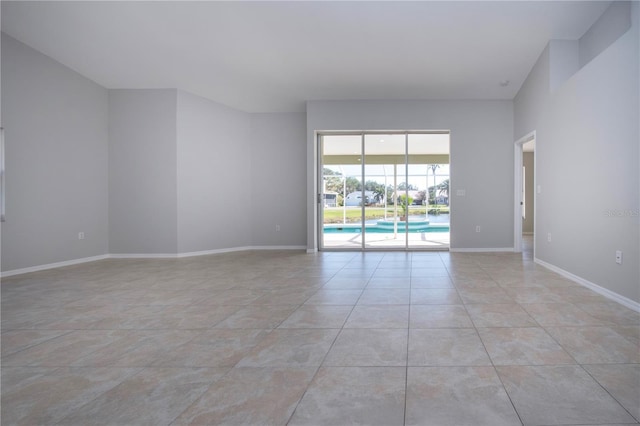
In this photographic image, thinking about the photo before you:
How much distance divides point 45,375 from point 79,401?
1.63ft

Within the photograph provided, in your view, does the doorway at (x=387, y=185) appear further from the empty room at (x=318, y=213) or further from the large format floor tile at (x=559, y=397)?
the large format floor tile at (x=559, y=397)

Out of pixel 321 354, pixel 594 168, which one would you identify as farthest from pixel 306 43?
pixel 321 354

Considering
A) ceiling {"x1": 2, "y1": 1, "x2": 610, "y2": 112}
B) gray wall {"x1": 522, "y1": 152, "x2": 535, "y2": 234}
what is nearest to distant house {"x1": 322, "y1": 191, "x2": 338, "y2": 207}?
ceiling {"x1": 2, "y1": 1, "x2": 610, "y2": 112}

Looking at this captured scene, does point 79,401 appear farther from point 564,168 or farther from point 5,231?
point 564,168

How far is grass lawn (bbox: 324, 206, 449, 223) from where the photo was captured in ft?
25.3

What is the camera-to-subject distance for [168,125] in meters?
6.89

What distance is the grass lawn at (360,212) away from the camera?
7699 mm

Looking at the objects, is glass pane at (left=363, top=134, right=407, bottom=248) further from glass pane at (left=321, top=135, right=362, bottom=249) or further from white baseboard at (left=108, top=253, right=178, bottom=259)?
white baseboard at (left=108, top=253, right=178, bottom=259)

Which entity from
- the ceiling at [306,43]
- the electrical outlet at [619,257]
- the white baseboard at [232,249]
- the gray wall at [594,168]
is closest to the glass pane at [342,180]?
the white baseboard at [232,249]

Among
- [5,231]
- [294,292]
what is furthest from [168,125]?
[294,292]

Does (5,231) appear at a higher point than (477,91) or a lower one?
lower

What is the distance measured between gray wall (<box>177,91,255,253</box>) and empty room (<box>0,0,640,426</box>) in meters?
0.05

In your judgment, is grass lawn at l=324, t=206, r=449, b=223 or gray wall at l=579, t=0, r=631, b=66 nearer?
gray wall at l=579, t=0, r=631, b=66

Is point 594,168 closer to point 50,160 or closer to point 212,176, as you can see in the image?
point 212,176
